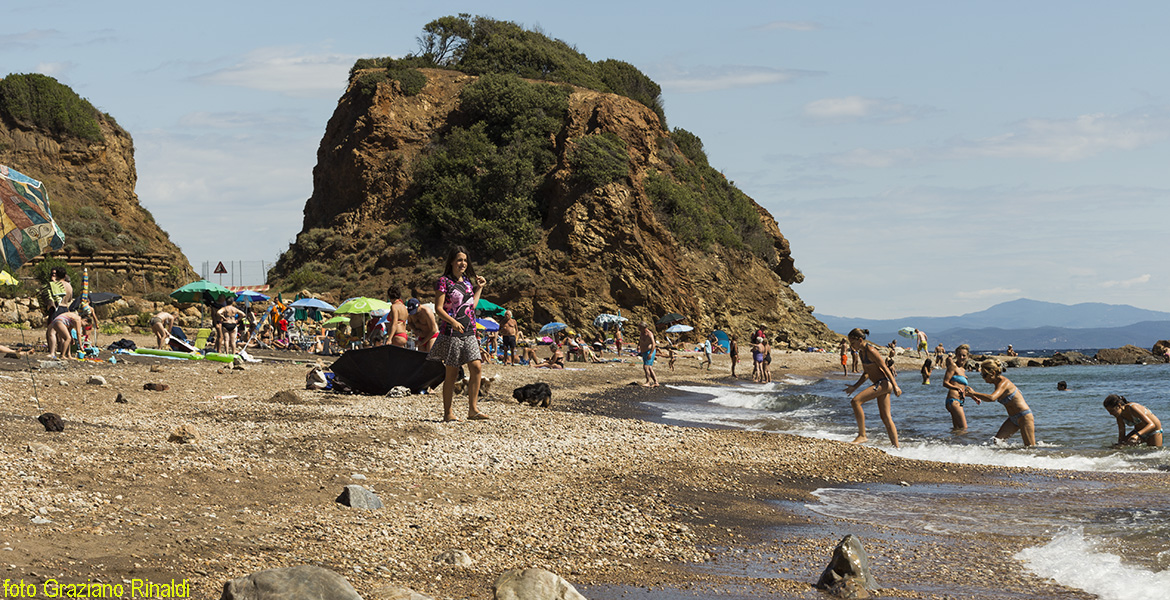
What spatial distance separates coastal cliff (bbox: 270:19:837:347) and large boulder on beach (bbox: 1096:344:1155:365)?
844 inches

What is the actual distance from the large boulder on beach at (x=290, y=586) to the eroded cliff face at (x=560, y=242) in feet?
110

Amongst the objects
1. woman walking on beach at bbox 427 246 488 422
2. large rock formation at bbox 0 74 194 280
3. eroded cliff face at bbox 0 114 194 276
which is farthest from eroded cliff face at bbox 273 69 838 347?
woman walking on beach at bbox 427 246 488 422

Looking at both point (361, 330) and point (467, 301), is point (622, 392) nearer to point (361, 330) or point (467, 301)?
point (361, 330)

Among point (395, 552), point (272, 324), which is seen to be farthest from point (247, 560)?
point (272, 324)

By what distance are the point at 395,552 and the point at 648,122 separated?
4230cm

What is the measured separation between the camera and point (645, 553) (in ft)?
18.7

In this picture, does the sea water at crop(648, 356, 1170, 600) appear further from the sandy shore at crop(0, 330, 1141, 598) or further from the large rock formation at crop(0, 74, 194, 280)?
the large rock formation at crop(0, 74, 194, 280)

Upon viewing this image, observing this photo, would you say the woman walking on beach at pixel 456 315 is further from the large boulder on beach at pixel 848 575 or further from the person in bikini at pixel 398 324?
the large boulder on beach at pixel 848 575

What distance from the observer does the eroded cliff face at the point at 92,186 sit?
40.8 metres

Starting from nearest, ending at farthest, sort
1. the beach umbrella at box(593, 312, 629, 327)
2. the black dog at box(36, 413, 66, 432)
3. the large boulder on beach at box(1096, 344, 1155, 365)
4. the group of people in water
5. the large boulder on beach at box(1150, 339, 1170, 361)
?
the black dog at box(36, 413, 66, 432) → the group of people in water → the beach umbrella at box(593, 312, 629, 327) → the large boulder on beach at box(1150, 339, 1170, 361) → the large boulder on beach at box(1096, 344, 1155, 365)

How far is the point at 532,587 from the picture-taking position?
409 centimetres

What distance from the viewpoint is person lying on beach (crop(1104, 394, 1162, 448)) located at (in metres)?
11.6

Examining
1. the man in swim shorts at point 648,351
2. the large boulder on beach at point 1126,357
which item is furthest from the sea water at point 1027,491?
the large boulder on beach at point 1126,357

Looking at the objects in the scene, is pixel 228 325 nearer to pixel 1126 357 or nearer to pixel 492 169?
pixel 492 169
